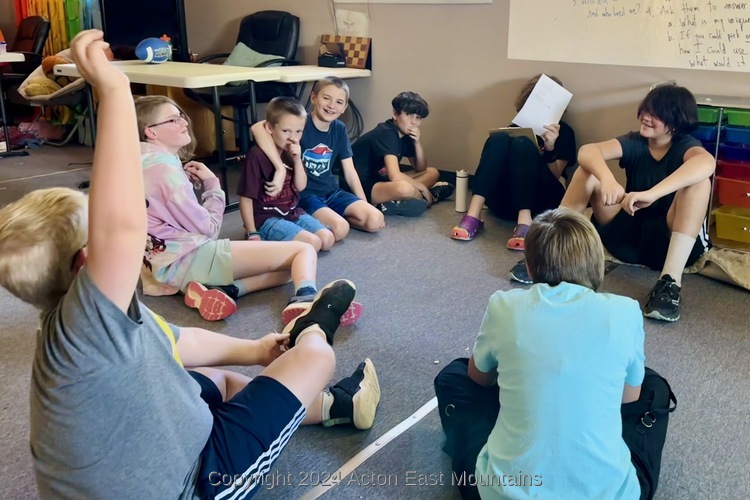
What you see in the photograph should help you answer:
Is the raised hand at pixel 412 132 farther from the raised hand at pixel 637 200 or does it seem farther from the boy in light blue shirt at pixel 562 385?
the boy in light blue shirt at pixel 562 385

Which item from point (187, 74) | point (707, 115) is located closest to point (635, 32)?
point (707, 115)

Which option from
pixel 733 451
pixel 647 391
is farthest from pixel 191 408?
pixel 733 451

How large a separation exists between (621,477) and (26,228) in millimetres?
968

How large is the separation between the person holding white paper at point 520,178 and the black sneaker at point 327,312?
1.16 m

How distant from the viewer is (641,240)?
94.3 inches

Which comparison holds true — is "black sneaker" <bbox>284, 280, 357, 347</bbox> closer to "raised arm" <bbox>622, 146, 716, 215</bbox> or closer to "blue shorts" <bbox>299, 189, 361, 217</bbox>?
"raised arm" <bbox>622, 146, 716, 215</bbox>

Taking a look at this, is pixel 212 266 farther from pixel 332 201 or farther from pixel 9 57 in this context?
pixel 9 57

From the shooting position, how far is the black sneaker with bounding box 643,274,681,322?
2.04 meters

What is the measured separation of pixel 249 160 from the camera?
2.60 metres

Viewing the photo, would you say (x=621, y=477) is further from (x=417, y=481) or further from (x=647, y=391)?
(x=417, y=481)

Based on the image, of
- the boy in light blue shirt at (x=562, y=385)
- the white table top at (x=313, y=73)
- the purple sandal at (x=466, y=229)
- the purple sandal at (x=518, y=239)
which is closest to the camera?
the boy in light blue shirt at (x=562, y=385)

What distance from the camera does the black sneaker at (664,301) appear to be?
6.71 ft

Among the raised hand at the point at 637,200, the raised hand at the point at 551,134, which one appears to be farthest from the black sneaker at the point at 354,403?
the raised hand at the point at 551,134

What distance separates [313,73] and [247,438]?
8.68ft
